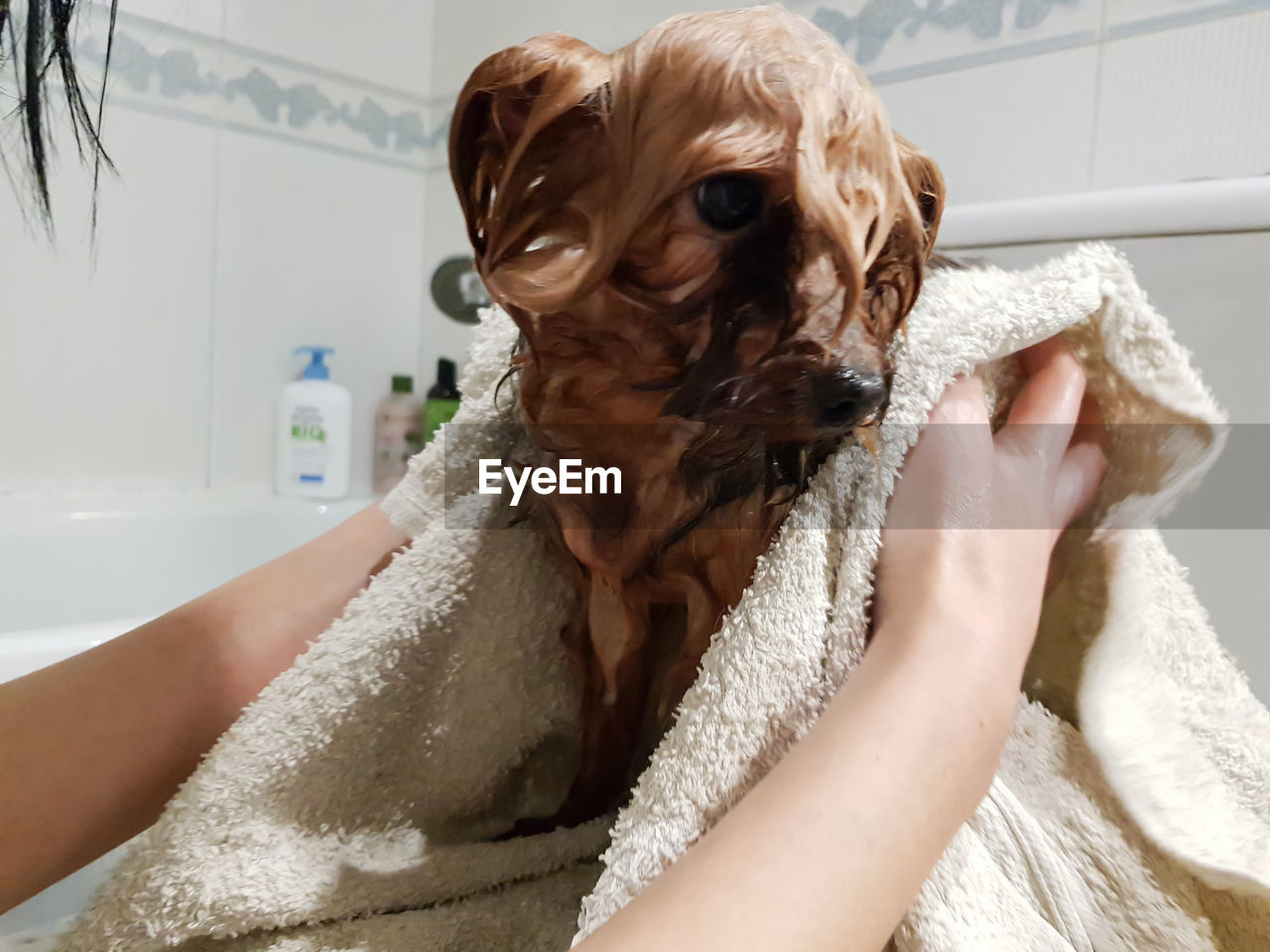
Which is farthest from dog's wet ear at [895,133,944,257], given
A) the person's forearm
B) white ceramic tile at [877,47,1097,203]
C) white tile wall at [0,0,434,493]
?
white tile wall at [0,0,434,493]

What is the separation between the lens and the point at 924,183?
22.0 inches

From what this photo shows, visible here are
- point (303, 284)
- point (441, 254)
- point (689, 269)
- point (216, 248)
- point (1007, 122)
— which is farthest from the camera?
point (441, 254)

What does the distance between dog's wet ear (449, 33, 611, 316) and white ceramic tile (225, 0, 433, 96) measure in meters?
1.18

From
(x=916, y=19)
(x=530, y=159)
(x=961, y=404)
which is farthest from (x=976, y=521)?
(x=916, y=19)

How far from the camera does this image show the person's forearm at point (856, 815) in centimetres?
35

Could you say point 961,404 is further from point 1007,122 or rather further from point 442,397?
point 442,397

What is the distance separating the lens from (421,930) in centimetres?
51

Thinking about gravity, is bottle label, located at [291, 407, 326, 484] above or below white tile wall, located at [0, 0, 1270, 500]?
below

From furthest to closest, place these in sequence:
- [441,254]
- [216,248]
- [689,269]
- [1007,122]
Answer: [441,254]
[216,248]
[1007,122]
[689,269]

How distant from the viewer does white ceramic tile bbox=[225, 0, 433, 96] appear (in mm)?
1451

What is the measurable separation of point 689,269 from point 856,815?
280 millimetres

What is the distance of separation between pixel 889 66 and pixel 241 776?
105cm

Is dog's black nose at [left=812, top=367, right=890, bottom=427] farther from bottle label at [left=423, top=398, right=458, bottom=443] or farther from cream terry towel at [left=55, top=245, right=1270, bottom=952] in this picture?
bottle label at [left=423, top=398, right=458, bottom=443]

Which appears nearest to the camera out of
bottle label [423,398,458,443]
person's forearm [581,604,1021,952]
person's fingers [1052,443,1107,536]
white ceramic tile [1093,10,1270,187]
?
person's forearm [581,604,1021,952]
